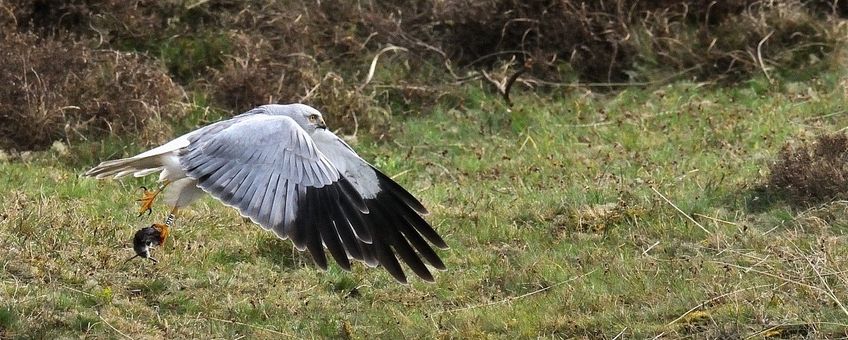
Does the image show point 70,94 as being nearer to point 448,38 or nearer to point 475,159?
point 475,159

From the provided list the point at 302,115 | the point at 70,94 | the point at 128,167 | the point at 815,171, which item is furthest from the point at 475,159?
the point at 128,167

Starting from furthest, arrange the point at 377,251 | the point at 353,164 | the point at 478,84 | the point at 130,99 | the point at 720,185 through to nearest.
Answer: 1. the point at 478,84
2. the point at 130,99
3. the point at 720,185
4. the point at 353,164
5. the point at 377,251

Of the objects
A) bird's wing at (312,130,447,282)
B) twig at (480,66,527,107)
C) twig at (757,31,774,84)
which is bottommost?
twig at (757,31,774,84)

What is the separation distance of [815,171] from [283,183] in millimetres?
3303

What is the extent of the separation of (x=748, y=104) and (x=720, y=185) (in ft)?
7.91

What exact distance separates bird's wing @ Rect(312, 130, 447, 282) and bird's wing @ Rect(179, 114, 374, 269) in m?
0.10

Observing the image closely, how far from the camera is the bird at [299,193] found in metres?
6.15

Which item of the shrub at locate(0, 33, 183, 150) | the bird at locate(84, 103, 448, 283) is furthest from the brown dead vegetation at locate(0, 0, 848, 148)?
the bird at locate(84, 103, 448, 283)

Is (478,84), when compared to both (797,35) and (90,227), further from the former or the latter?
(90,227)

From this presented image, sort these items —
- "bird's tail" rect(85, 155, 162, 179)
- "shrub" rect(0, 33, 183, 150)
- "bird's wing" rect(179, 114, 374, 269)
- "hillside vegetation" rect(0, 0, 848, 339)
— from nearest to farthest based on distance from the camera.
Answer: "bird's wing" rect(179, 114, 374, 269) < "hillside vegetation" rect(0, 0, 848, 339) < "bird's tail" rect(85, 155, 162, 179) < "shrub" rect(0, 33, 183, 150)

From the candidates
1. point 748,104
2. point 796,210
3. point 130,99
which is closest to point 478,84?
point 748,104

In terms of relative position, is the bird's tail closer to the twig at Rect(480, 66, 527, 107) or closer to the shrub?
the shrub

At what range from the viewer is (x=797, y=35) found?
11398mm

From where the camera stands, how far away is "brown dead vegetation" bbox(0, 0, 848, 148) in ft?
35.8
